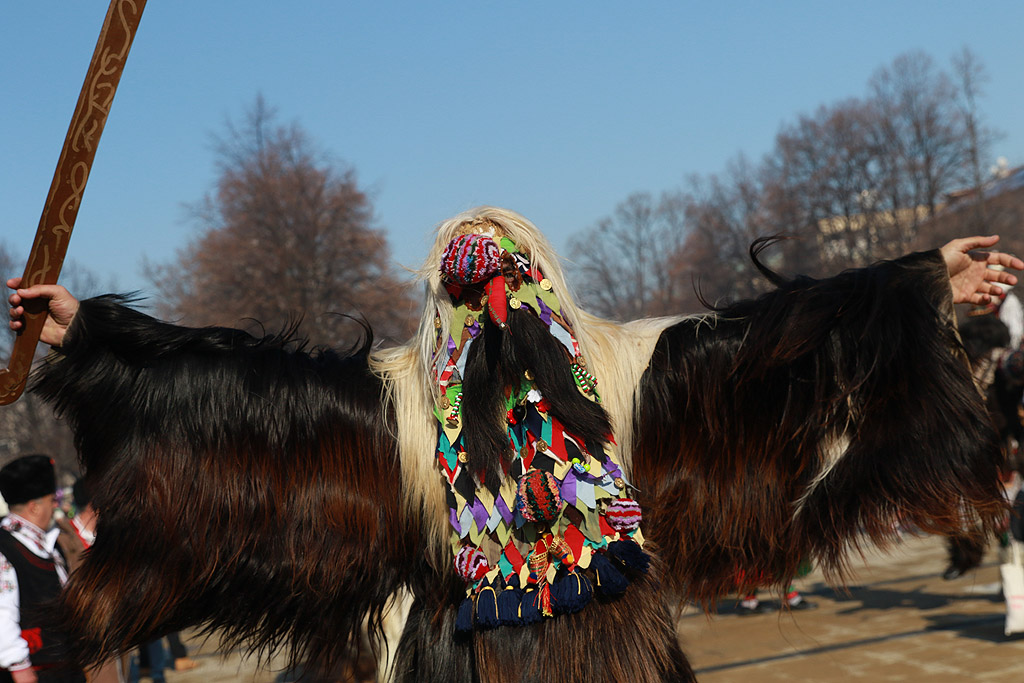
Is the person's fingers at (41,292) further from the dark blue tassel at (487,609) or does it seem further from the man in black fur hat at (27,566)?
the dark blue tassel at (487,609)

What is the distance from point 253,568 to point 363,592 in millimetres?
323

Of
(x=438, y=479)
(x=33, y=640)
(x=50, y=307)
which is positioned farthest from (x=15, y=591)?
(x=438, y=479)

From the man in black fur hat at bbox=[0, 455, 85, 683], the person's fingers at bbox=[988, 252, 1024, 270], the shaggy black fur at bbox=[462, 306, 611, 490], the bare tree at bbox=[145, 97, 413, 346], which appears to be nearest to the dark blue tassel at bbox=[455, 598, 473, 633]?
the shaggy black fur at bbox=[462, 306, 611, 490]

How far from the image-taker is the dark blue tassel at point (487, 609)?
2.34 metres

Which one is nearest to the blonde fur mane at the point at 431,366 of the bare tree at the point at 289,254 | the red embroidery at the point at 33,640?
the red embroidery at the point at 33,640

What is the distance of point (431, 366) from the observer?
2.59 meters

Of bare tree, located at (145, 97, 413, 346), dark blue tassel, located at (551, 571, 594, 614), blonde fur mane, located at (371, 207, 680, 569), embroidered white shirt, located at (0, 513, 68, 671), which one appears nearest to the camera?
dark blue tassel, located at (551, 571, 594, 614)

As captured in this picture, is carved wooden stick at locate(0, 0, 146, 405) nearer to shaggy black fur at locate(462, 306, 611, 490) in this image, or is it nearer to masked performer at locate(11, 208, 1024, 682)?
masked performer at locate(11, 208, 1024, 682)

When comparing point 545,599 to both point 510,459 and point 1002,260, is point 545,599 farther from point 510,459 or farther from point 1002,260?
point 1002,260

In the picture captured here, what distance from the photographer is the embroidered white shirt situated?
351 centimetres

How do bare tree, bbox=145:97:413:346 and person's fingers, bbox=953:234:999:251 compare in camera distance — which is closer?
person's fingers, bbox=953:234:999:251

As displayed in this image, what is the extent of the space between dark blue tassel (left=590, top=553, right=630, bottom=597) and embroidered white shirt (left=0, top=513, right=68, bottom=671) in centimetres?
217

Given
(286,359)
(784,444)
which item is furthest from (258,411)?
(784,444)

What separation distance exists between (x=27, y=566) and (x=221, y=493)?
1923mm
